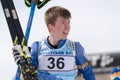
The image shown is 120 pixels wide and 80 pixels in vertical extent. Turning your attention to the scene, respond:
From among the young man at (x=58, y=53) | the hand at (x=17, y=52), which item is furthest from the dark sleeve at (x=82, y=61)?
the hand at (x=17, y=52)

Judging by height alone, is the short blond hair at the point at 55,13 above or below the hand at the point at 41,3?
below

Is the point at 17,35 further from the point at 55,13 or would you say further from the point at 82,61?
the point at 82,61

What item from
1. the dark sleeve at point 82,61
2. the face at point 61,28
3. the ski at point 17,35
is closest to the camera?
the ski at point 17,35

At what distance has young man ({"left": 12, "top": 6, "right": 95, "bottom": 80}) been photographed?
4914 mm

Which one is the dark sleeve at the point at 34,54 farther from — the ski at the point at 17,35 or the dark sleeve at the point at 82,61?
the ski at the point at 17,35

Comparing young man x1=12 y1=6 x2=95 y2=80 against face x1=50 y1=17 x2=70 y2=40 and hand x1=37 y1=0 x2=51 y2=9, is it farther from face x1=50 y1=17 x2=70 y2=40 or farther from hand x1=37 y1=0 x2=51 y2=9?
hand x1=37 y1=0 x2=51 y2=9

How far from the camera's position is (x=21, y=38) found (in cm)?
389

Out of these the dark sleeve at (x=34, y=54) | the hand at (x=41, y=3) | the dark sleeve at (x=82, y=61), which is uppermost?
the hand at (x=41, y=3)

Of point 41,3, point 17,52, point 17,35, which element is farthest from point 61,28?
point 17,35

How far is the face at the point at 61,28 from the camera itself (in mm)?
Result: 4875

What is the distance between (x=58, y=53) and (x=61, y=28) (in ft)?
0.89

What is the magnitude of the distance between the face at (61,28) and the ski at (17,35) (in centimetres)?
99

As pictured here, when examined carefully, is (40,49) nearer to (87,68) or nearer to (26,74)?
(87,68)

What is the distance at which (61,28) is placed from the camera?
489cm
